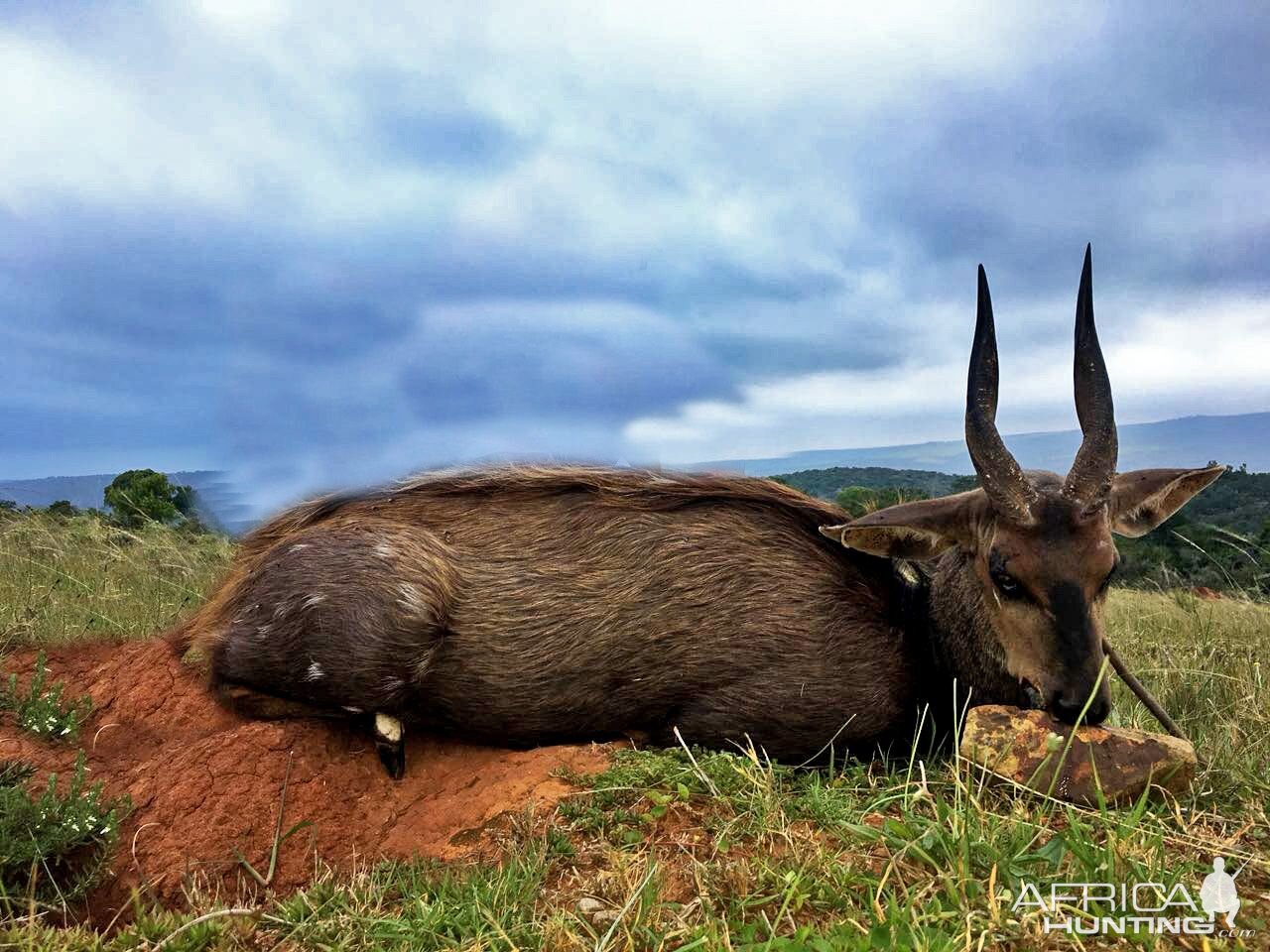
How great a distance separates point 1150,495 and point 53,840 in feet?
14.8

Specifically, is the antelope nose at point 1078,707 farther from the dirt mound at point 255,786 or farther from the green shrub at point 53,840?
the green shrub at point 53,840

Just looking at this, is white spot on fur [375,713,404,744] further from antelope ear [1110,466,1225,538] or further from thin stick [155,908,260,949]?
antelope ear [1110,466,1225,538]

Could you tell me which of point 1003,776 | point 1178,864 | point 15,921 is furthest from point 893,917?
point 15,921

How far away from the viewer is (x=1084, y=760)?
115 inches

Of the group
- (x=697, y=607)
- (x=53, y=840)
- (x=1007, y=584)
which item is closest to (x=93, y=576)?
(x=53, y=840)

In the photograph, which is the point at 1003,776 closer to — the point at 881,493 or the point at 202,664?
the point at 881,493

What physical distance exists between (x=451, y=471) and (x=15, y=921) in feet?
8.60

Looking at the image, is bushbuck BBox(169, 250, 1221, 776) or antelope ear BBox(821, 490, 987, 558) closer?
bushbuck BBox(169, 250, 1221, 776)

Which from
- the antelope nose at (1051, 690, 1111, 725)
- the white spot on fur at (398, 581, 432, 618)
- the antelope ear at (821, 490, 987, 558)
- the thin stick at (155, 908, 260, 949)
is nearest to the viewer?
the thin stick at (155, 908, 260, 949)

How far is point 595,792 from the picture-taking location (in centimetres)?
312

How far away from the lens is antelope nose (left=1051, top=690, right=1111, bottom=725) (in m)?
3.11

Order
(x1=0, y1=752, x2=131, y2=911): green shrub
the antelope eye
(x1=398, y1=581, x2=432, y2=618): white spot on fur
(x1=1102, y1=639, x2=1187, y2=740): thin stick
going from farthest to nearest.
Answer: (x1=398, y1=581, x2=432, y2=618): white spot on fur < (x1=1102, y1=639, x2=1187, y2=740): thin stick < the antelope eye < (x1=0, y1=752, x2=131, y2=911): green shrub

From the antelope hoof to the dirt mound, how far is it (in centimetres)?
5

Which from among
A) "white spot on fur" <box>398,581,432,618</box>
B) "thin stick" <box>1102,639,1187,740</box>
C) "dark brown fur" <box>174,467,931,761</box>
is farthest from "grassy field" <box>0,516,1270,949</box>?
"white spot on fur" <box>398,581,432,618</box>
